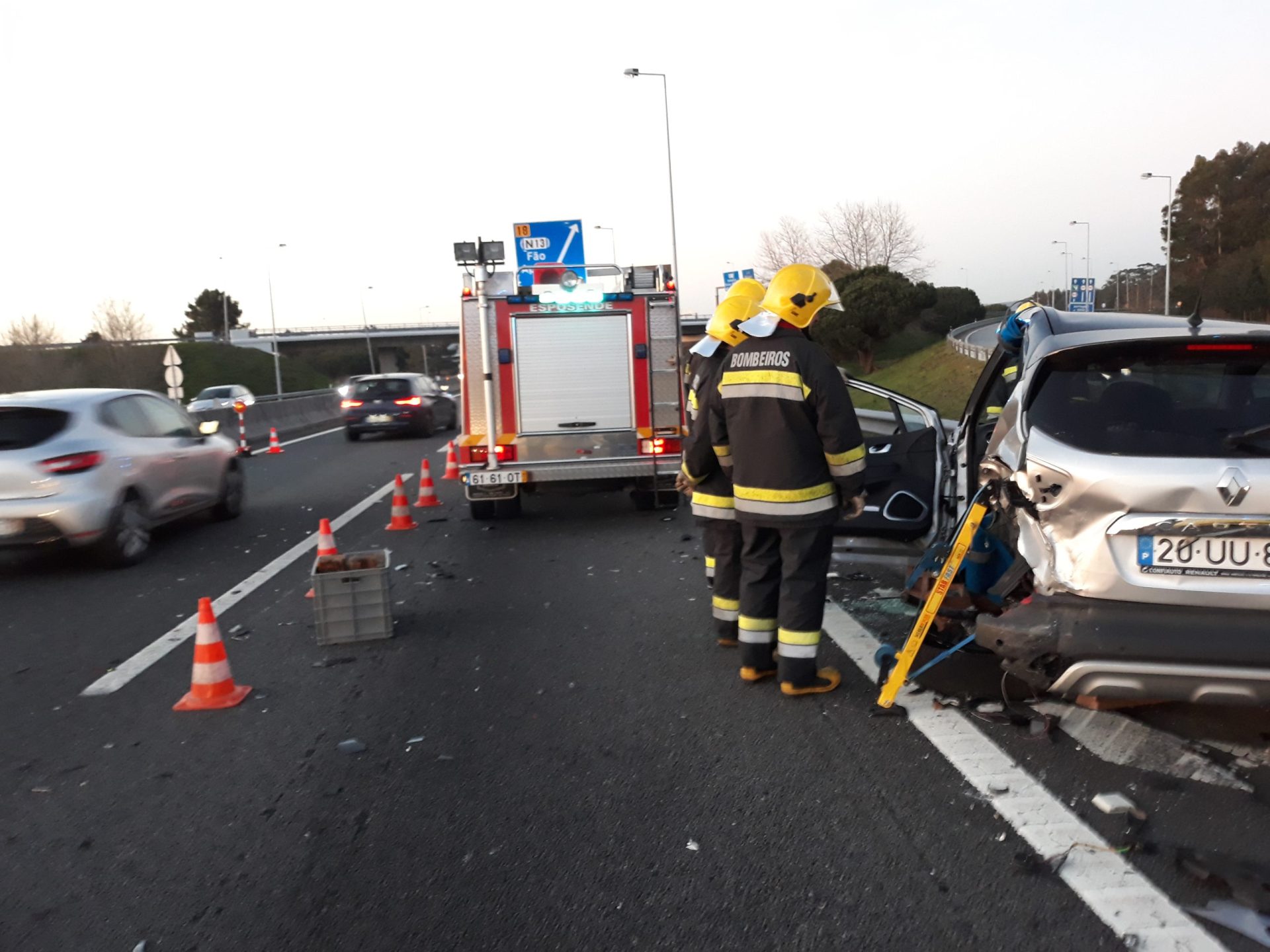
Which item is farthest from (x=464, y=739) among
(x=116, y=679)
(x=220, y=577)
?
(x=220, y=577)

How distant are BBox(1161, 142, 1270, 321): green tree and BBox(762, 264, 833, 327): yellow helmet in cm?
5642

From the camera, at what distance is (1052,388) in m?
4.32

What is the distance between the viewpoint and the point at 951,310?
55.6 meters

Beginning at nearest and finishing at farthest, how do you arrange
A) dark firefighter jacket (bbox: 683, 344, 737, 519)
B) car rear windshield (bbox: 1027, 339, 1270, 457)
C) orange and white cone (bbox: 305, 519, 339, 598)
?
car rear windshield (bbox: 1027, 339, 1270, 457) → dark firefighter jacket (bbox: 683, 344, 737, 519) → orange and white cone (bbox: 305, 519, 339, 598)

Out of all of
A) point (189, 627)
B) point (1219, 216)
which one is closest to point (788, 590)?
point (189, 627)

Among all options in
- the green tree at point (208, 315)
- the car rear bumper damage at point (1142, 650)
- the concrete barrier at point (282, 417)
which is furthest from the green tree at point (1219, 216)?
the green tree at point (208, 315)

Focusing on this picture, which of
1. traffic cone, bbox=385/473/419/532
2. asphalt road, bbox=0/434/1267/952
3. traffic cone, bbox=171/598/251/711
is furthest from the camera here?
traffic cone, bbox=385/473/419/532

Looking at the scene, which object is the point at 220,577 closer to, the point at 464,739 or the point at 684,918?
the point at 464,739

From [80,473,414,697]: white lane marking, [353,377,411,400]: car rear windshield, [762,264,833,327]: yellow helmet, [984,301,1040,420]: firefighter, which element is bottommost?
[80,473,414,697]: white lane marking

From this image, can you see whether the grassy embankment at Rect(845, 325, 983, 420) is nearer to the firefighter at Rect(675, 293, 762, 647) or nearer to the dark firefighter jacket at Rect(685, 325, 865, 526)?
the firefighter at Rect(675, 293, 762, 647)

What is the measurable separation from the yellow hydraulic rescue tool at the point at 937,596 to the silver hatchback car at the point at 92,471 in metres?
6.88

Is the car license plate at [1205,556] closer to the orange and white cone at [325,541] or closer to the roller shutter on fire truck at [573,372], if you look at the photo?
the orange and white cone at [325,541]

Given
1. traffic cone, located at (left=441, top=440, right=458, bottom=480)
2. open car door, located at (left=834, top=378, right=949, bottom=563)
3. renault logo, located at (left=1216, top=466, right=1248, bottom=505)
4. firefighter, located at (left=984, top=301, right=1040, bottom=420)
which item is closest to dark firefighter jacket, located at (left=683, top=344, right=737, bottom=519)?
open car door, located at (left=834, top=378, right=949, bottom=563)

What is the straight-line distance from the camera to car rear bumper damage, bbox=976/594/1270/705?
12.4 feet
